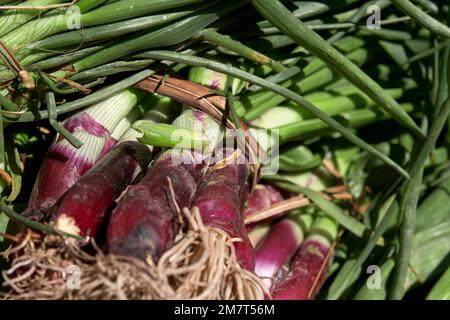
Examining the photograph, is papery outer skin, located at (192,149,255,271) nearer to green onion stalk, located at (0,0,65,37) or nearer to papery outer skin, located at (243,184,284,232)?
papery outer skin, located at (243,184,284,232)

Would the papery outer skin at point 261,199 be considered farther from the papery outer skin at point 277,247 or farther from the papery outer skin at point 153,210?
the papery outer skin at point 153,210

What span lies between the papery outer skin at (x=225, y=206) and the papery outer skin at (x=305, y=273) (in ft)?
0.90

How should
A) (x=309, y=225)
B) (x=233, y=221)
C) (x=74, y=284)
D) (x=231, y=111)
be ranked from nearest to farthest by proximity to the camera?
1. (x=74, y=284)
2. (x=233, y=221)
3. (x=231, y=111)
4. (x=309, y=225)

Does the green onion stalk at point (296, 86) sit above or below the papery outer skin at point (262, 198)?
above

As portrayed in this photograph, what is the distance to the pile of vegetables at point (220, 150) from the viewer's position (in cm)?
111

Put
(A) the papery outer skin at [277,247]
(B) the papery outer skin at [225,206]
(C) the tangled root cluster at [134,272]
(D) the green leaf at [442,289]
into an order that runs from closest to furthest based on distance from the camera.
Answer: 1. (C) the tangled root cluster at [134,272]
2. (B) the papery outer skin at [225,206]
3. (D) the green leaf at [442,289]
4. (A) the papery outer skin at [277,247]

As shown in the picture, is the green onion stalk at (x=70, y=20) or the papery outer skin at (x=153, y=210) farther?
the green onion stalk at (x=70, y=20)

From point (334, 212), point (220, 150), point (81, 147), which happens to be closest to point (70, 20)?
point (81, 147)

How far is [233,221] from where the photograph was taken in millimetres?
1222

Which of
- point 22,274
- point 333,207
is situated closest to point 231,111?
point 333,207

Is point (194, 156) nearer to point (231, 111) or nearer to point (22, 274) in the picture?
point (231, 111)

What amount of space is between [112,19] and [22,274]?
50 cm

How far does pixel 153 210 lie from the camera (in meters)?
1.11

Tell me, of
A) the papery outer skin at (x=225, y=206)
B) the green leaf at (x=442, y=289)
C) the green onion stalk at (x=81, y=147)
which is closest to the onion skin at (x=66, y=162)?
the green onion stalk at (x=81, y=147)
